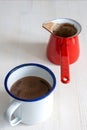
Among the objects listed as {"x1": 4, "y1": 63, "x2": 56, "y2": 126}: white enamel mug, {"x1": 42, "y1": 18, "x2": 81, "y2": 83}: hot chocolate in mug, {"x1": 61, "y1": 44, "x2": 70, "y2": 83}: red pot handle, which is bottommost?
{"x1": 4, "y1": 63, "x2": 56, "y2": 126}: white enamel mug

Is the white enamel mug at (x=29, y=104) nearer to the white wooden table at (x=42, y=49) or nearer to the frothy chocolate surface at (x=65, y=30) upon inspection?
the white wooden table at (x=42, y=49)

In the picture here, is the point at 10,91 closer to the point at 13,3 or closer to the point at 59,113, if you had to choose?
the point at 59,113

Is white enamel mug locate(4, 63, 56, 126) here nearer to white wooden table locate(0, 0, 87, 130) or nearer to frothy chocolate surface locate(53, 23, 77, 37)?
white wooden table locate(0, 0, 87, 130)

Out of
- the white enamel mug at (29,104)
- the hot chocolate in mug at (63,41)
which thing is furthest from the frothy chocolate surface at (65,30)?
the white enamel mug at (29,104)

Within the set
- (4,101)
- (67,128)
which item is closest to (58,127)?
(67,128)

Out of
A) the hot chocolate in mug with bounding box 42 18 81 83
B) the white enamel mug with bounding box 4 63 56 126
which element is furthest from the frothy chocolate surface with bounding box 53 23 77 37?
the white enamel mug with bounding box 4 63 56 126
